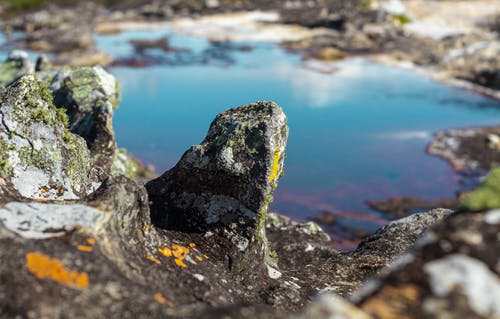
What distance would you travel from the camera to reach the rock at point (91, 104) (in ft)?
57.7

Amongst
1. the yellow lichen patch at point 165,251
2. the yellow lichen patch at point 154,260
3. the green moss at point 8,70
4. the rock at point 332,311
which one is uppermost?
the rock at point 332,311

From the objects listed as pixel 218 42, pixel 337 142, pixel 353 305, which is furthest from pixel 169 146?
pixel 218 42

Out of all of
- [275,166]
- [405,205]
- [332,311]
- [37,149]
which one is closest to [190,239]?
[275,166]

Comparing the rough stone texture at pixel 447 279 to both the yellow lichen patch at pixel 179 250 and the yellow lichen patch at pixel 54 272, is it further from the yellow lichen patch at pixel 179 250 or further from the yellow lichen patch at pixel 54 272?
the yellow lichen patch at pixel 179 250

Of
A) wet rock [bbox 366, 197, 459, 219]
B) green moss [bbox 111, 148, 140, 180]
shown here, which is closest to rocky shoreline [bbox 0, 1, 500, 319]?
green moss [bbox 111, 148, 140, 180]

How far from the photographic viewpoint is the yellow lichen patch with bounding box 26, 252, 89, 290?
6797 mm

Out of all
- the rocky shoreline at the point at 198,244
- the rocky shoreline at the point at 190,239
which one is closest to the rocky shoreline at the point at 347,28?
the rocky shoreline at the point at 190,239

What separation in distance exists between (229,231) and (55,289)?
569 centimetres

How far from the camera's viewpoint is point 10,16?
110 m

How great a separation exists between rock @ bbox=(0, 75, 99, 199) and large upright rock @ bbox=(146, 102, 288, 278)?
223 centimetres

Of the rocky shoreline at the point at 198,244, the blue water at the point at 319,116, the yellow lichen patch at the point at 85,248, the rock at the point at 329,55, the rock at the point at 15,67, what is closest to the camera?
the rocky shoreline at the point at 198,244

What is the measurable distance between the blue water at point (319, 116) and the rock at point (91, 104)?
51.5ft

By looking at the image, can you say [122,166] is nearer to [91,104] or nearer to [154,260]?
[91,104]

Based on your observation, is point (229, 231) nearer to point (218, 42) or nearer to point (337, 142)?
point (337, 142)
